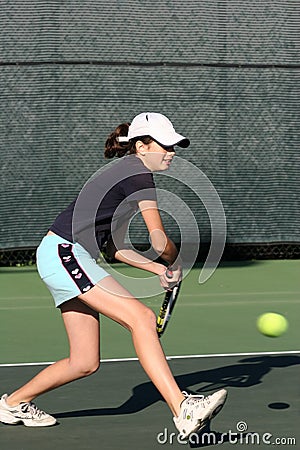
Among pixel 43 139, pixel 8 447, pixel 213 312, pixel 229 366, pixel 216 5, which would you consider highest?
pixel 216 5

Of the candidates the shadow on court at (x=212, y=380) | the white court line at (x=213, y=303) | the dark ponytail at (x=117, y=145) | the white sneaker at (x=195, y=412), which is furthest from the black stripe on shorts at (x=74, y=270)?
the white court line at (x=213, y=303)

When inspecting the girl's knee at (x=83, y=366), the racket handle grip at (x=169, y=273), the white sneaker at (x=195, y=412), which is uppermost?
the racket handle grip at (x=169, y=273)

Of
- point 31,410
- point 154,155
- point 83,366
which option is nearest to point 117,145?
point 154,155

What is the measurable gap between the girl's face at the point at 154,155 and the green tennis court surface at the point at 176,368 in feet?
4.09

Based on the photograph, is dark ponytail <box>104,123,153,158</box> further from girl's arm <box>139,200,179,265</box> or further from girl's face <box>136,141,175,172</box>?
girl's arm <box>139,200,179,265</box>

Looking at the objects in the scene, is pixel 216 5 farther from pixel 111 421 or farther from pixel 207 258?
pixel 111 421

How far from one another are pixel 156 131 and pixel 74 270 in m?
0.74

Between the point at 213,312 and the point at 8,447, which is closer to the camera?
the point at 8,447

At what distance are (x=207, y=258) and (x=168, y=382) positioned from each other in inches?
276

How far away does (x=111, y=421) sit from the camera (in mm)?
6117

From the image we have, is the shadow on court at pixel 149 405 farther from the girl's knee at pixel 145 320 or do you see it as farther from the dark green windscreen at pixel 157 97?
the dark green windscreen at pixel 157 97

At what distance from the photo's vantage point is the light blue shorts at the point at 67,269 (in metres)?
5.72

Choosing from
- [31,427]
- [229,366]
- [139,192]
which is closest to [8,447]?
[31,427]

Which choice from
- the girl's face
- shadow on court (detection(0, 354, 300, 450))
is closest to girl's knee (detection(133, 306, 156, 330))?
shadow on court (detection(0, 354, 300, 450))
